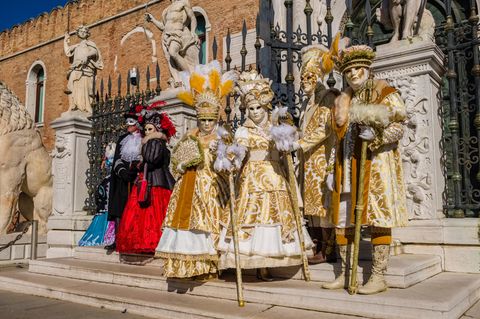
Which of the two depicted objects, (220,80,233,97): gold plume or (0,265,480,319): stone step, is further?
(220,80,233,97): gold plume

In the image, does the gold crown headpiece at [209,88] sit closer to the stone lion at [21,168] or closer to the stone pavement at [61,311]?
the stone pavement at [61,311]

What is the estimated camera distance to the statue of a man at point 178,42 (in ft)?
23.7

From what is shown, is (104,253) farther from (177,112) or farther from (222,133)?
(222,133)

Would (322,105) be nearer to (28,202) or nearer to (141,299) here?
(141,299)

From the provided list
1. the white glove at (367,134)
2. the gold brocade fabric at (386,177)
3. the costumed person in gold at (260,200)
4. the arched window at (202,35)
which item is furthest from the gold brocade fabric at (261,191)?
the arched window at (202,35)

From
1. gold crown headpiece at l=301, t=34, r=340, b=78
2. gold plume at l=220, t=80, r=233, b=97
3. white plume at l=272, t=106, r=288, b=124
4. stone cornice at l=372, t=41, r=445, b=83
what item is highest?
stone cornice at l=372, t=41, r=445, b=83

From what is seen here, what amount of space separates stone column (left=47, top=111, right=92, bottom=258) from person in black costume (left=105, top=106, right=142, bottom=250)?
1931 mm

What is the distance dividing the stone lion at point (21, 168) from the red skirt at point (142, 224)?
139 inches

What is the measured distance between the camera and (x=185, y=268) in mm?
4383

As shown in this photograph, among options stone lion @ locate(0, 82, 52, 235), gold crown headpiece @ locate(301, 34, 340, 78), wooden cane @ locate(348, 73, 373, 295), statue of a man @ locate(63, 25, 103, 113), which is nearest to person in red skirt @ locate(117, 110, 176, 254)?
gold crown headpiece @ locate(301, 34, 340, 78)

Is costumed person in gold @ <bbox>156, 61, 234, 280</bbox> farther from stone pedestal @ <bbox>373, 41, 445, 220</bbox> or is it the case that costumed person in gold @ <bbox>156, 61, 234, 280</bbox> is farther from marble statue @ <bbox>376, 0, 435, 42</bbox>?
marble statue @ <bbox>376, 0, 435, 42</bbox>

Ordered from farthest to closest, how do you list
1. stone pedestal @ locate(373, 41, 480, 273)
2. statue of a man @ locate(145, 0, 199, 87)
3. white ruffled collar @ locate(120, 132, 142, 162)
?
statue of a man @ locate(145, 0, 199, 87), white ruffled collar @ locate(120, 132, 142, 162), stone pedestal @ locate(373, 41, 480, 273)

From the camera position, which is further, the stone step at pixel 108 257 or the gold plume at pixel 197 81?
the stone step at pixel 108 257

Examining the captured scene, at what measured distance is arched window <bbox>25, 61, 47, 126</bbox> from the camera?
2098 cm
